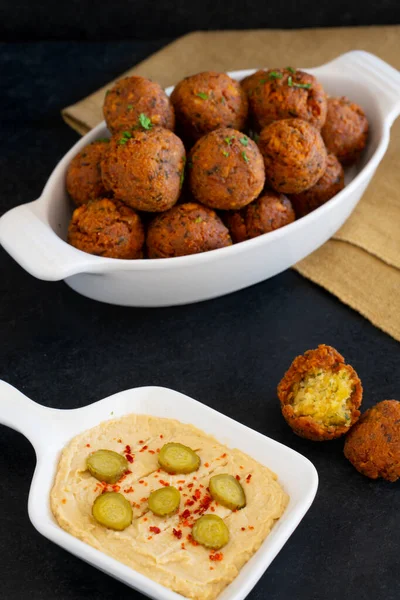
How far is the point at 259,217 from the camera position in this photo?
2.63 meters

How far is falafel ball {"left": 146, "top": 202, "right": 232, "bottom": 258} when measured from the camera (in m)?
2.53

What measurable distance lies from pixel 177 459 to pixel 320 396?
1.47 ft

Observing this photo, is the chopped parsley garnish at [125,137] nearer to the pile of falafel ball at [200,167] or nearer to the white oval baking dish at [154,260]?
the pile of falafel ball at [200,167]

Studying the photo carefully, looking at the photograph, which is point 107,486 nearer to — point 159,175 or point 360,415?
point 360,415

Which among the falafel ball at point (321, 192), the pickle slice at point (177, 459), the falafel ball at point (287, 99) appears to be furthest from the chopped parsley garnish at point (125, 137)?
the pickle slice at point (177, 459)

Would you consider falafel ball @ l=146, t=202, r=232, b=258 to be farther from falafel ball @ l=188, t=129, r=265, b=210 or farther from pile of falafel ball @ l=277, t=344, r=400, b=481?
pile of falafel ball @ l=277, t=344, r=400, b=481

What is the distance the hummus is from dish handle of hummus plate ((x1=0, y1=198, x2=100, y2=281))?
48 centimetres

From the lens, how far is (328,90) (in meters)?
3.27

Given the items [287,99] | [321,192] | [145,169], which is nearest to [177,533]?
[145,169]

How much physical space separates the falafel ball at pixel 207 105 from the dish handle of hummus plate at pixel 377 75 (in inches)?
24.7

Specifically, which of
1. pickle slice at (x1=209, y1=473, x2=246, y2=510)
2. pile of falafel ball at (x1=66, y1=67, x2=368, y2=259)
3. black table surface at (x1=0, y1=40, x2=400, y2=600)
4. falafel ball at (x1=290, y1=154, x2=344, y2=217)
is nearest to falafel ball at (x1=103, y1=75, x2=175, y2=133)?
pile of falafel ball at (x1=66, y1=67, x2=368, y2=259)

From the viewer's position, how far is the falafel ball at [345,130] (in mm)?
2961

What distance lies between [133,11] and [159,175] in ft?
6.58

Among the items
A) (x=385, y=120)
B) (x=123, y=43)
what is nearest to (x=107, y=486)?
(x=385, y=120)
